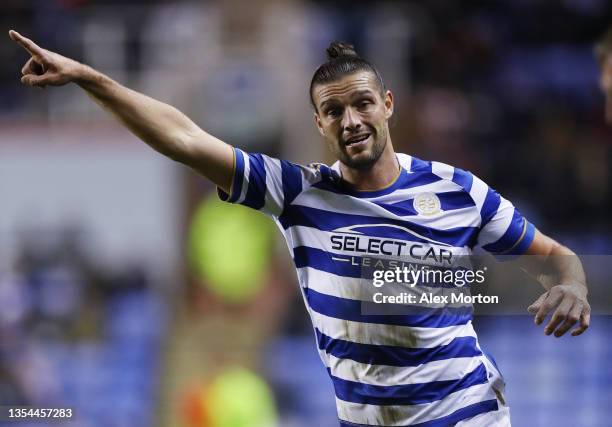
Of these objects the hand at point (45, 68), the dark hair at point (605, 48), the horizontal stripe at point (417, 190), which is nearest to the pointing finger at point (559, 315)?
the horizontal stripe at point (417, 190)

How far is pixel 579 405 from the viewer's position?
8.88 meters

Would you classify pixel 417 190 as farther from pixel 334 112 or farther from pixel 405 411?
pixel 405 411

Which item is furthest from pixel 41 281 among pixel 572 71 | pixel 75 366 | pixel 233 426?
pixel 572 71

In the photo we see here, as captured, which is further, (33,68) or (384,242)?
(384,242)

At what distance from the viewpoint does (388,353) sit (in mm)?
4188

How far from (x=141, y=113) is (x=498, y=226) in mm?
1486

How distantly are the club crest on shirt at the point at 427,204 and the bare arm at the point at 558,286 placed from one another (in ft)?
1.59

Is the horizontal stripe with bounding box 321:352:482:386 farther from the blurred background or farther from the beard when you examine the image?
the blurred background

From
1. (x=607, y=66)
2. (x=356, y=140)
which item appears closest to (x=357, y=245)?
(x=356, y=140)

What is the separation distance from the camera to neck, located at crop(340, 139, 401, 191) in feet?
14.3

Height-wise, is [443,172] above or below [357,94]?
below

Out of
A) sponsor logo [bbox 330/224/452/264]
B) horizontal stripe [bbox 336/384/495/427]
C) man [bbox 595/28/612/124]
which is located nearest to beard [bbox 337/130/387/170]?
sponsor logo [bbox 330/224/452/264]

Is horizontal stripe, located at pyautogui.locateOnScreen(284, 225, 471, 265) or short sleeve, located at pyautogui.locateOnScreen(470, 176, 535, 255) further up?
short sleeve, located at pyautogui.locateOnScreen(470, 176, 535, 255)

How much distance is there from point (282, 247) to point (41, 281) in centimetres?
246
